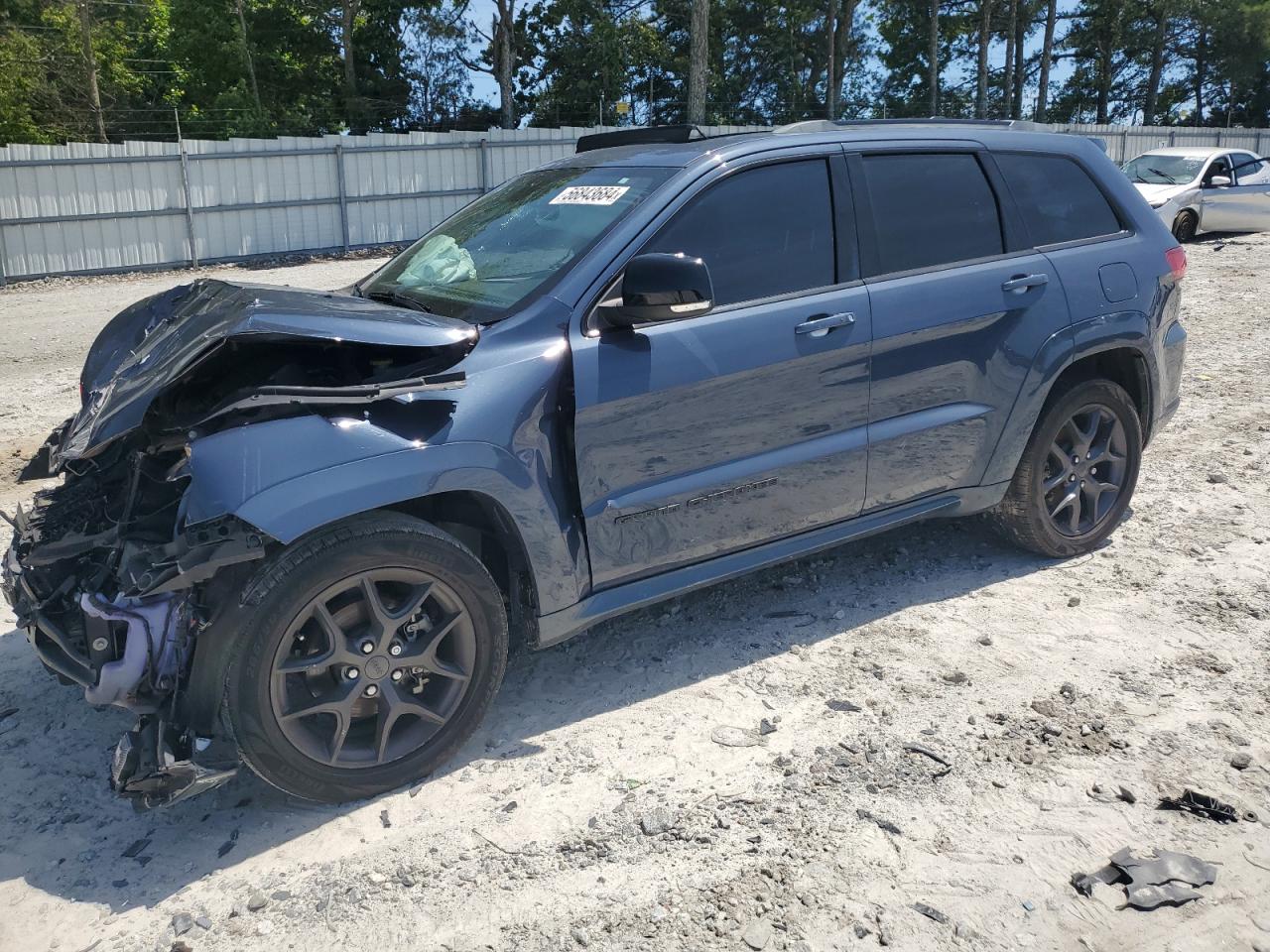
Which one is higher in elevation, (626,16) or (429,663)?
(626,16)

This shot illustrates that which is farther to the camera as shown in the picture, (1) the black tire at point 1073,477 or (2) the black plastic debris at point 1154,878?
(1) the black tire at point 1073,477

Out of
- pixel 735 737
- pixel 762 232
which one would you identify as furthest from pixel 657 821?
pixel 762 232

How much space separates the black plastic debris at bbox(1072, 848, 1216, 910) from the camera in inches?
110

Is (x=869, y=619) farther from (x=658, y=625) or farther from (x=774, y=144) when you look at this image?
(x=774, y=144)

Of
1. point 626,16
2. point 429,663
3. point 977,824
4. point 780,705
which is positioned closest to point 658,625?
point 780,705

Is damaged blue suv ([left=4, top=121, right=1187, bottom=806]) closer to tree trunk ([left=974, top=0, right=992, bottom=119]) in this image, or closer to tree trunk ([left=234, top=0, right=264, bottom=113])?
tree trunk ([left=234, top=0, right=264, bottom=113])

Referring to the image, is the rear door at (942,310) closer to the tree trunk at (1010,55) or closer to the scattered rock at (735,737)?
the scattered rock at (735,737)

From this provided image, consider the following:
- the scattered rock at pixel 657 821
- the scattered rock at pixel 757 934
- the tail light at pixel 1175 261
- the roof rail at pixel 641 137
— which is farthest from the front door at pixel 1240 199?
the scattered rock at pixel 757 934

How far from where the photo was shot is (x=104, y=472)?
3.60 meters

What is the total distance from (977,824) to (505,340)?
6.78ft

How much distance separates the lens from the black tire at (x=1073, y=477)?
4.73 metres

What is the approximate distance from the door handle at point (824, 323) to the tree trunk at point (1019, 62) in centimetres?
4383

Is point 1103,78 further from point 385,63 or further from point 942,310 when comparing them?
point 942,310

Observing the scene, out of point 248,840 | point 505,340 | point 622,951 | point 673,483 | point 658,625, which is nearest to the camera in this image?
point 622,951
